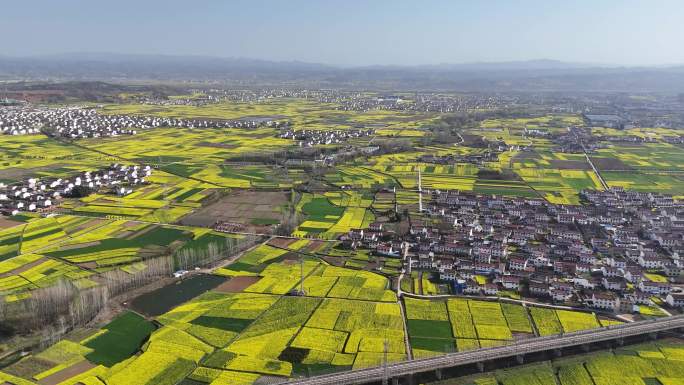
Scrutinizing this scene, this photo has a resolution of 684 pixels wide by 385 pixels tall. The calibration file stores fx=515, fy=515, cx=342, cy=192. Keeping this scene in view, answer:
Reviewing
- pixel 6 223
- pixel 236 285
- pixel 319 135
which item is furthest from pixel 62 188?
pixel 319 135

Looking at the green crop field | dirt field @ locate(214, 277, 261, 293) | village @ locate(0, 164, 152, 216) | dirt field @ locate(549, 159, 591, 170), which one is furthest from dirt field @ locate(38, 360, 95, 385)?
dirt field @ locate(549, 159, 591, 170)

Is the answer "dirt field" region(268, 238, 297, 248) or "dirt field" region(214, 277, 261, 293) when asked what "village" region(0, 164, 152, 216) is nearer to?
"dirt field" region(268, 238, 297, 248)

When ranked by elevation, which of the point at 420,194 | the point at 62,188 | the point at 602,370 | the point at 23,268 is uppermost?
the point at 62,188

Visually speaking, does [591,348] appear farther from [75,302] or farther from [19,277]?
[19,277]

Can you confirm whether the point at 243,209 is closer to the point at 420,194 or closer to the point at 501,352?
the point at 420,194

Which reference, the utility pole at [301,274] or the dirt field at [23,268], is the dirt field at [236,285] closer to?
the utility pole at [301,274]

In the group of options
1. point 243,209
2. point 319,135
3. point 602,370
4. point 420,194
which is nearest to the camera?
point 602,370

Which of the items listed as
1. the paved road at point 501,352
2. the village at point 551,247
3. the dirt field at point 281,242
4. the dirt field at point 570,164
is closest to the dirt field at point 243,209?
the dirt field at point 281,242
